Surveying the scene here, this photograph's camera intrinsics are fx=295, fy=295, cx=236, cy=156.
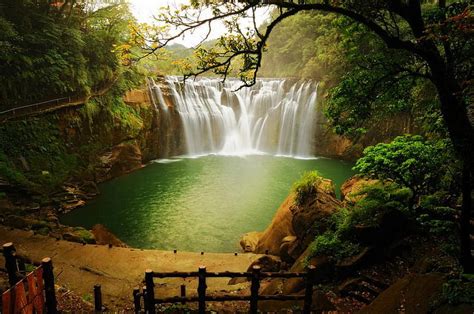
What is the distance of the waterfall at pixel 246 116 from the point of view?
27328 mm

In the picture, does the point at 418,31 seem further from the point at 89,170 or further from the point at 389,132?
the point at 389,132

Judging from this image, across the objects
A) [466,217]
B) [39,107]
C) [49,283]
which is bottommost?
[49,283]

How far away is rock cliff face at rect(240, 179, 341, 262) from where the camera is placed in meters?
8.49

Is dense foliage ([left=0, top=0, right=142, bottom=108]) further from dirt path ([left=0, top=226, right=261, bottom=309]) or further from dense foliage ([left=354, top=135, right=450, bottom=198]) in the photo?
dense foliage ([left=354, top=135, right=450, bottom=198])

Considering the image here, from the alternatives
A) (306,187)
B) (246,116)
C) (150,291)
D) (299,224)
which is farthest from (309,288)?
(246,116)

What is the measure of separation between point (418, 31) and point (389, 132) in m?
20.8

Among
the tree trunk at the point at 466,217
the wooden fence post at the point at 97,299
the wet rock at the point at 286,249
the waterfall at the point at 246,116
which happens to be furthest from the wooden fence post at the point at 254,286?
the waterfall at the point at 246,116

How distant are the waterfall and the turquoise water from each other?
3950mm

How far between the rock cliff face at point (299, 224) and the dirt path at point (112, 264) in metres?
1.04

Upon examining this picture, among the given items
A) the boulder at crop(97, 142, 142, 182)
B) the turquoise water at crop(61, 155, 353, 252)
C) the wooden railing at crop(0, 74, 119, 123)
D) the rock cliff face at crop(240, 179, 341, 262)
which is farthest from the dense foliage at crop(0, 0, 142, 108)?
the rock cliff face at crop(240, 179, 341, 262)

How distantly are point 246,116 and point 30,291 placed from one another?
90.4 feet

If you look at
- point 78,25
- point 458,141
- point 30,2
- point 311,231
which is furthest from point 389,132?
point 30,2

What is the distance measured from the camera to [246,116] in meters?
30.9

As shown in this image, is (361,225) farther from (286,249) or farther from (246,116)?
(246,116)
